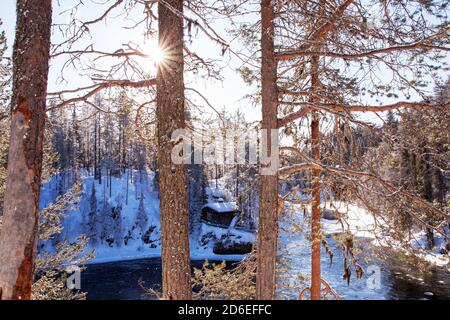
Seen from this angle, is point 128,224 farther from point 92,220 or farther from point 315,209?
point 315,209

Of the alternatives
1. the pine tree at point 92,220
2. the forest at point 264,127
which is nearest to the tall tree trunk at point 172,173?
the forest at point 264,127

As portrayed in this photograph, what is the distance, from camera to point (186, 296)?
3.19 meters

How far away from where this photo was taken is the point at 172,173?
3.24 m

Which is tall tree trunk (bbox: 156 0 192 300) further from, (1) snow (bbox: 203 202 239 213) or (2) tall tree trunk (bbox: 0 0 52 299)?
(1) snow (bbox: 203 202 239 213)

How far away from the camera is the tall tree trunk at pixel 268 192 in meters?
4.06

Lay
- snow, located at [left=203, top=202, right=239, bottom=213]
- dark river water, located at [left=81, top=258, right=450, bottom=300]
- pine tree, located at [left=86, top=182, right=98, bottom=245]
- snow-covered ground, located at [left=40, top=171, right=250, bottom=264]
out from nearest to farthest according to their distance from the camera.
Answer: dark river water, located at [left=81, top=258, right=450, bottom=300] < snow-covered ground, located at [left=40, top=171, right=250, bottom=264] < pine tree, located at [left=86, top=182, right=98, bottom=245] < snow, located at [left=203, top=202, right=239, bottom=213]

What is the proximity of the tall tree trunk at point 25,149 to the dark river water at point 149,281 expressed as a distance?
7.17m

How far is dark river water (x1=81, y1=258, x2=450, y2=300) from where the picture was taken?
1483cm

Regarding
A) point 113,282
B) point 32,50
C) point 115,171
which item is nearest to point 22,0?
point 32,50

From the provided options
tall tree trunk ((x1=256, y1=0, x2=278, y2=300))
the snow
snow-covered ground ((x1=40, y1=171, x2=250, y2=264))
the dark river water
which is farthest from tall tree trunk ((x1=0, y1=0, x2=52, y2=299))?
the snow

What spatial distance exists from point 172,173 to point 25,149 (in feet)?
3.99

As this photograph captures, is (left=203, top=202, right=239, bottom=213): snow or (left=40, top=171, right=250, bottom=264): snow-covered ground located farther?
(left=203, top=202, right=239, bottom=213): snow

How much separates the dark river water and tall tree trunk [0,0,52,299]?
23.5ft

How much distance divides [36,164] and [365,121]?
3520mm
